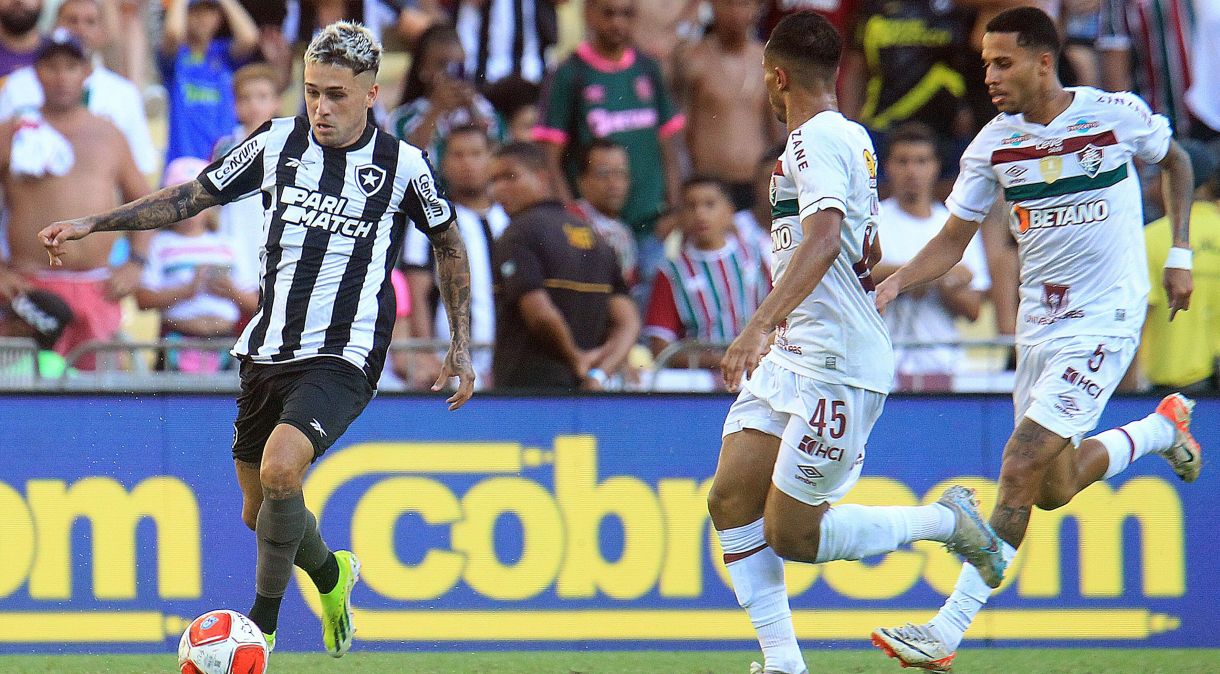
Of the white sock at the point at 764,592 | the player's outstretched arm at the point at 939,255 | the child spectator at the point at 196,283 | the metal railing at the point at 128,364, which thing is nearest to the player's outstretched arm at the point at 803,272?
the white sock at the point at 764,592

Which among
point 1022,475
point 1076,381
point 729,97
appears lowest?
point 1022,475

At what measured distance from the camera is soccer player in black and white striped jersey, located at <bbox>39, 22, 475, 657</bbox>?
601 centimetres

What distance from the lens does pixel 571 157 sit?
10383 mm

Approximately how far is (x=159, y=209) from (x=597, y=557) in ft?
9.64

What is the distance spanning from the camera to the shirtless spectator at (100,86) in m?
10.1

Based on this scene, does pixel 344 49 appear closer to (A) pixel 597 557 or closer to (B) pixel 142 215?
(B) pixel 142 215

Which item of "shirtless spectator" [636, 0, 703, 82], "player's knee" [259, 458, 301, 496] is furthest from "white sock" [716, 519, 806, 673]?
"shirtless spectator" [636, 0, 703, 82]

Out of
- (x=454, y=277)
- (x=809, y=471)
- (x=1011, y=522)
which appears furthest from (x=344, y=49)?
(x=1011, y=522)

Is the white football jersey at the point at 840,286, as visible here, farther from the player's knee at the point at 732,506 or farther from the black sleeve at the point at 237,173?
the black sleeve at the point at 237,173

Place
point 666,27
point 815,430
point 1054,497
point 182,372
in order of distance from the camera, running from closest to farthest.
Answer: point 815,430 → point 1054,497 → point 182,372 → point 666,27

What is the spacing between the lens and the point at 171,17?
10.6m

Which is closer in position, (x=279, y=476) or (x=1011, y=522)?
(x=279, y=476)

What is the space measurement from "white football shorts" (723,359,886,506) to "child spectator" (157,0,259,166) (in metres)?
5.69

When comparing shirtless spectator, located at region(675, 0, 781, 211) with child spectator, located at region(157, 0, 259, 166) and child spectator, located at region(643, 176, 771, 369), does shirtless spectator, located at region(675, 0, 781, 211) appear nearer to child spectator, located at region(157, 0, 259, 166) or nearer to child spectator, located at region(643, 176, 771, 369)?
child spectator, located at region(643, 176, 771, 369)
